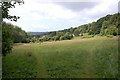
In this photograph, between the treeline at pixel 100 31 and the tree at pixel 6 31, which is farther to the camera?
the treeline at pixel 100 31

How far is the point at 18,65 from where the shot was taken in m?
12.3

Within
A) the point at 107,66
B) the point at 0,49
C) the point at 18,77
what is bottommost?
the point at 18,77

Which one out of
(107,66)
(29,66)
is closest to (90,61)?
(107,66)

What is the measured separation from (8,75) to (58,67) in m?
4.72

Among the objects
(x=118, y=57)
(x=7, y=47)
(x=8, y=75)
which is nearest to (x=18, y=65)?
(x=8, y=75)

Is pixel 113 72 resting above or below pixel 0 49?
below

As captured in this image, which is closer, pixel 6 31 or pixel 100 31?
pixel 6 31

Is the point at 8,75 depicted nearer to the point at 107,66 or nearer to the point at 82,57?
the point at 82,57

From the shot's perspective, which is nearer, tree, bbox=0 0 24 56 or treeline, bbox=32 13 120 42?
tree, bbox=0 0 24 56

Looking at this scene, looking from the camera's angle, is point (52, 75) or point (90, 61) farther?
point (90, 61)

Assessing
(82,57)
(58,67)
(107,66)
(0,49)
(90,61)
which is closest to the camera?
(0,49)

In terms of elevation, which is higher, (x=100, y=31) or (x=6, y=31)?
(x=100, y=31)

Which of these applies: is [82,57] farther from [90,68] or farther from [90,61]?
[90,68]

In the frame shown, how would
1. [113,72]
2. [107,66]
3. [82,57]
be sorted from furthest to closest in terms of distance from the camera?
[82,57]
[107,66]
[113,72]
